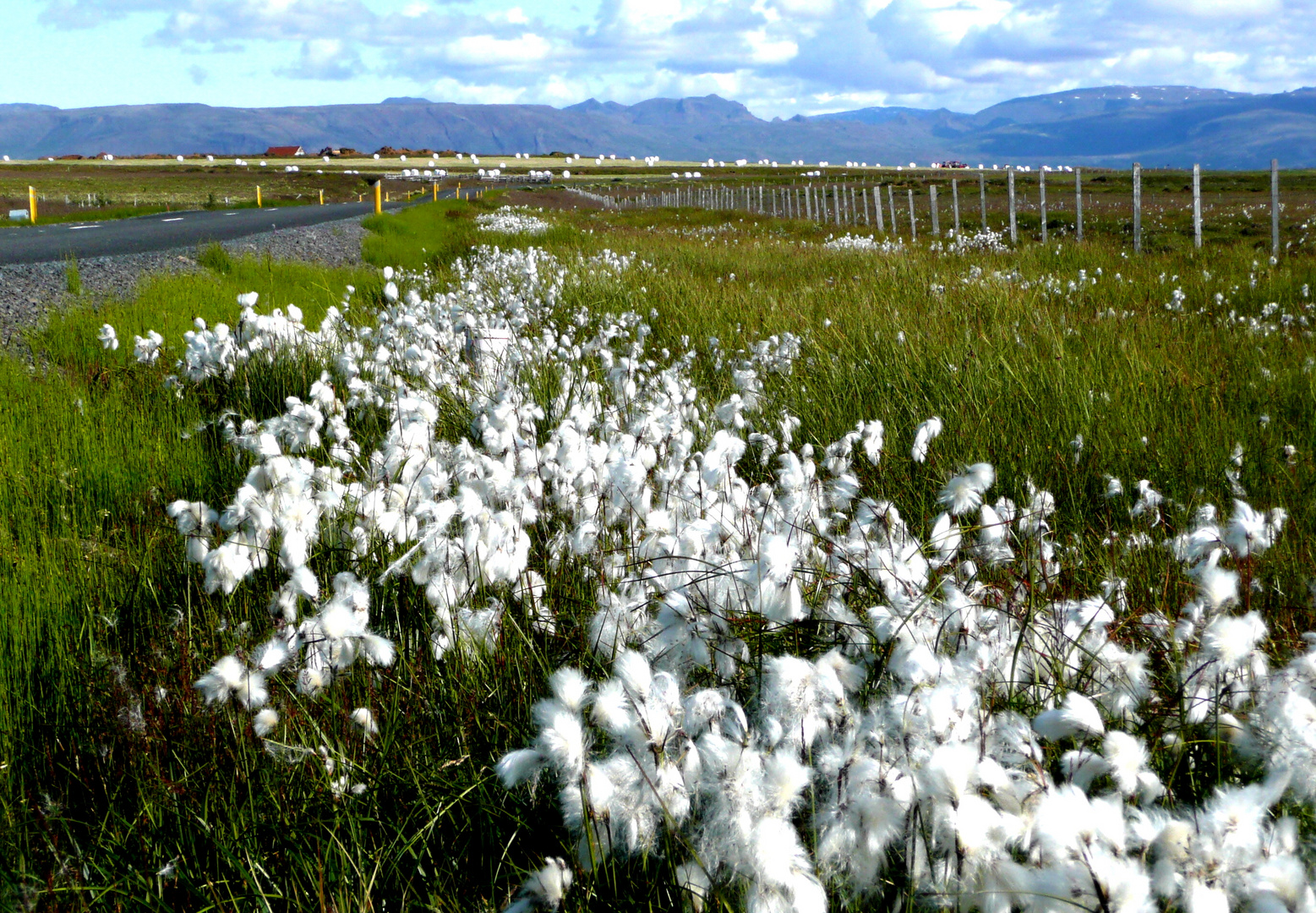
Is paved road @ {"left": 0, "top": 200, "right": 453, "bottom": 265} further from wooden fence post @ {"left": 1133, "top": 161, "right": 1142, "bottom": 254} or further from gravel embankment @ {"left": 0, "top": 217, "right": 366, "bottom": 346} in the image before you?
wooden fence post @ {"left": 1133, "top": 161, "right": 1142, "bottom": 254}

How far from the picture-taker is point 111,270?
11.8 m

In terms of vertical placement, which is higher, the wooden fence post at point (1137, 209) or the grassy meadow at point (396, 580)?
the wooden fence post at point (1137, 209)

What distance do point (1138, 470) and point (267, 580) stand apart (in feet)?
10.8

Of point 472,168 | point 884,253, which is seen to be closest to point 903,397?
point 884,253

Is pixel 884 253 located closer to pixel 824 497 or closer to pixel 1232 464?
pixel 1232 464

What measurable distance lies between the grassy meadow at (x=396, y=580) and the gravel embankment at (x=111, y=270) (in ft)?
1.81

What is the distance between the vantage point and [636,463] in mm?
2947

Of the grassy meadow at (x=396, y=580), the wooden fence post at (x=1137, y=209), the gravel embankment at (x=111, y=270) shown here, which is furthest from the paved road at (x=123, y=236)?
the wooden fence post at (x=1137, y=209)

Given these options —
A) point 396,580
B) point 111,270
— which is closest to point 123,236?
point 111,270

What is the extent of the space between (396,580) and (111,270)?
10.9 m

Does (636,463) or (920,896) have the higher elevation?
(636,463)

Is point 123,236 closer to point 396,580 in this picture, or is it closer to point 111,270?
point 111,270

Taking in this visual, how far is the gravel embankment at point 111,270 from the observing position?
330 inches

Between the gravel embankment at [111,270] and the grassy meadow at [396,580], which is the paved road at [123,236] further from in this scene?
the grassy meadow at [396,580]
